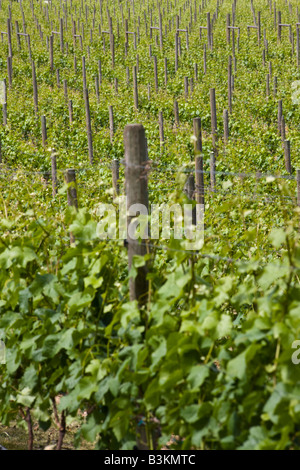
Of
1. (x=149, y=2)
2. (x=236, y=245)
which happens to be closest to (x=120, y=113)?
(x=236, y=245)

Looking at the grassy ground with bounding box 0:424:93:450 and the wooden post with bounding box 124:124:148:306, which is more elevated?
the wooden post with bounding box 124:124:148:306

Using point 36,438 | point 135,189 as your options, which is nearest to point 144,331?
point 135,189

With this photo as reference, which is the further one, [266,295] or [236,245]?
[236,245]

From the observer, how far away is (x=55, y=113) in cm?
1666

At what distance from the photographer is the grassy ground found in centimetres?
430

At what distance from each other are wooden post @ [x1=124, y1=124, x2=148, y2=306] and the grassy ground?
152 centimetres

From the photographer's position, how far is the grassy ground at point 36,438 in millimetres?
4297

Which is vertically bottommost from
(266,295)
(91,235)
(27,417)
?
(27,417)

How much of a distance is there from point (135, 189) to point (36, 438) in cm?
211

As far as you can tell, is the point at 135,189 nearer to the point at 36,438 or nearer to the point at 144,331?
the point at 144,331

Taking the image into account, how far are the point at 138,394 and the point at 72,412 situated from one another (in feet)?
1.37

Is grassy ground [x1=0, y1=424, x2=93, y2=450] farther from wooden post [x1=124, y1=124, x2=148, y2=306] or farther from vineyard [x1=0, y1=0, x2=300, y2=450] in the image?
wooden post [x1=124, y1=124, x2=148, y2=306]

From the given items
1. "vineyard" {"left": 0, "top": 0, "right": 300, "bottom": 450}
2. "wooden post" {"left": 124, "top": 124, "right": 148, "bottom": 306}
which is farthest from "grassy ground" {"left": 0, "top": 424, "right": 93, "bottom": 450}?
"wooden post" {"left": 124, "top": 124, "right": 148, "bottom": 306}

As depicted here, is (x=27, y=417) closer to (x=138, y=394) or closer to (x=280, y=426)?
(x=138, y=394)
